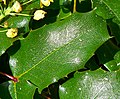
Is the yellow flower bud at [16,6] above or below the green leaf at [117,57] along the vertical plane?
above

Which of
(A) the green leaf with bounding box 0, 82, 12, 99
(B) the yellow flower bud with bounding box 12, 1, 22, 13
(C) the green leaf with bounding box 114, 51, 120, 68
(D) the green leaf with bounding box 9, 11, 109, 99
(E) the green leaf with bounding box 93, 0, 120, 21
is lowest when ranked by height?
(A) the green leaf with bounding box 0, 82, 12, 99

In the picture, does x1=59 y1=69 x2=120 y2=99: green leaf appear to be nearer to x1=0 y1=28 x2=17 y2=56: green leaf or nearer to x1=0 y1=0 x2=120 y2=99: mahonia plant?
x1=0 y1=0 x2=120 y2=99: mahonia plant

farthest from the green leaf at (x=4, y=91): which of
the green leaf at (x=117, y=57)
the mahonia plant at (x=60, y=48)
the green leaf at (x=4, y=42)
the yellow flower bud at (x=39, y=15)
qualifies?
the green leaf at (x=117, y=57)

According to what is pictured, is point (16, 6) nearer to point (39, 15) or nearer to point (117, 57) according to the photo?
point (39, 15)

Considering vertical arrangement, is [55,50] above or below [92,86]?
above

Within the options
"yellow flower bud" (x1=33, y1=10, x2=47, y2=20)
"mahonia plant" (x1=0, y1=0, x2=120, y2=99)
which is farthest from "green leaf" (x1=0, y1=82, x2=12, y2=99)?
"yellow flower bud" (x1=33, y1=10, x2=47, y2=20)

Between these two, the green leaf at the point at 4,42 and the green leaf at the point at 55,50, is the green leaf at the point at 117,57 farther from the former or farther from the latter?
the green leaf at the point at 4,42

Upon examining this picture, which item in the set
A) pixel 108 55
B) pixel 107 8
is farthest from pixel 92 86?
pixel 107 8
